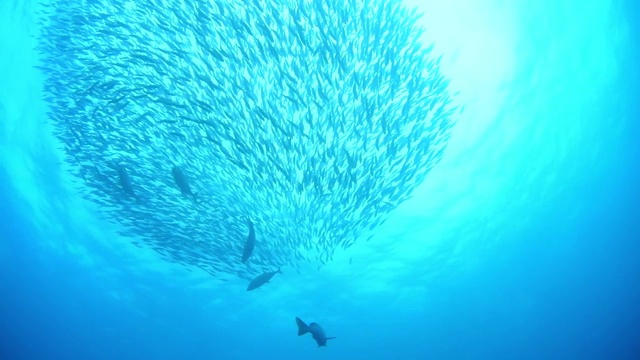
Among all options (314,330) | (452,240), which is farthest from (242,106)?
(452,240)

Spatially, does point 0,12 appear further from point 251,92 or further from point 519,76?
point 519,76

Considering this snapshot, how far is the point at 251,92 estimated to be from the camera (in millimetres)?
8164

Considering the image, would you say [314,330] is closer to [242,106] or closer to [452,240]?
[242,106]

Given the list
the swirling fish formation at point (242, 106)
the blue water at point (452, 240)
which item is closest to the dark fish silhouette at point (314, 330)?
the swirling fish formation at point (242, 106)

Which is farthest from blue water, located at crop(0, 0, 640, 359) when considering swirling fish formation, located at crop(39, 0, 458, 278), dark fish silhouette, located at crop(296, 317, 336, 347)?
dark fish silhouette, located at crop(296, 317, 336, 347)

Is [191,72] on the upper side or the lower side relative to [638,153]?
lower

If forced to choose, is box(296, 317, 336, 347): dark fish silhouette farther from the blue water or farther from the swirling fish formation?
the blue water

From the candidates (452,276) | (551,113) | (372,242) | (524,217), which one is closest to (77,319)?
(372,242)

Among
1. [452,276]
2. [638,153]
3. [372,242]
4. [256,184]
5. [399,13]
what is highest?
[638,153]

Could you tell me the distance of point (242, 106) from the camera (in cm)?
838

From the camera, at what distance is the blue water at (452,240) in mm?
11484

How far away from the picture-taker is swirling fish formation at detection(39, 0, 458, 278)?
7367 millimetres

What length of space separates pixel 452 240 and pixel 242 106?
50.1 feet

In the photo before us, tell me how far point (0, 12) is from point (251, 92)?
7.72m
